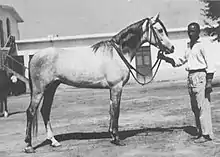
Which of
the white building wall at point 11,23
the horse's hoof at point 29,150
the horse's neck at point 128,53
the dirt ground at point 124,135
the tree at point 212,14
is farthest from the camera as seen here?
the white building wall at point 11,23

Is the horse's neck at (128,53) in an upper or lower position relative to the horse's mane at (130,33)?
lower

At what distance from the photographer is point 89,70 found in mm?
6945

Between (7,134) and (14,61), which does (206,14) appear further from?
(7,134)

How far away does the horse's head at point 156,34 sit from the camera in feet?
23.7

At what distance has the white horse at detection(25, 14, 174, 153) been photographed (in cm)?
689

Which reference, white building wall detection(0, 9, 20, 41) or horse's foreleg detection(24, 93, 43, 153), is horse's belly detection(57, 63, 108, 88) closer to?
horse's foreleg detection(24, 93, 43, 153)

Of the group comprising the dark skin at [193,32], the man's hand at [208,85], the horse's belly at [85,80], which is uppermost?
the dark skin at [193,32]

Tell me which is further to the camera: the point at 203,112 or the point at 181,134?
the point at 181,134

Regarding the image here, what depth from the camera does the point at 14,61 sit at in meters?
26.2

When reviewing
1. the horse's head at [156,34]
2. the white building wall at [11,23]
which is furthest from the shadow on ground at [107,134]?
the white building wall at [11,23]

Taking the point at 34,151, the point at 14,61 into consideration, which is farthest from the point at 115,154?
the point at 14,61

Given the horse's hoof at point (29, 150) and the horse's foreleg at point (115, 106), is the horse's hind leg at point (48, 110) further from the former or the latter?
the horse's foreleg at point (115, 106)

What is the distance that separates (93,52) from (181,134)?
233cm

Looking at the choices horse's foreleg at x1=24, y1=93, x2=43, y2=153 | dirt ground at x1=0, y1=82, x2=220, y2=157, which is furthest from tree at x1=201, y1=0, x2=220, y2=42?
horse's foreleg at x1=24, y1=93, x2=43, y2=153
